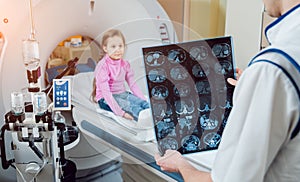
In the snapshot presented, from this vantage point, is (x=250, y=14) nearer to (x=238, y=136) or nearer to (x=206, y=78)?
(x=206, y=78)

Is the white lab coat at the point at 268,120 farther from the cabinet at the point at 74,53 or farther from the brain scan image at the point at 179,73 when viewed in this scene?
the cabinet at the point at 74,53

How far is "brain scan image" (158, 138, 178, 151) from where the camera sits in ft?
4.13

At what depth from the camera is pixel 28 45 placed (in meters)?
1.50

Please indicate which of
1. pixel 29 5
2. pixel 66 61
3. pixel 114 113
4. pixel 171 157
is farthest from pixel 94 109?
pixel 171 157

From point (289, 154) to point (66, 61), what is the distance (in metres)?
1.46

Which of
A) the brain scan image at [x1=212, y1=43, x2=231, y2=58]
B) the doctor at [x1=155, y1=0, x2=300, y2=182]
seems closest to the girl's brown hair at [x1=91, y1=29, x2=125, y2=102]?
the brain scan image at [x1=212, y1=43, x2=231, y2=58]

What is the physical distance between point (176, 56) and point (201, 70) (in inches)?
4.3

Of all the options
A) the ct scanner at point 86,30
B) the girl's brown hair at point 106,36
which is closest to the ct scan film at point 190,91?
the ct scanner at point 86,30

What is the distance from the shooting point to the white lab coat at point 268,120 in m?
0.61

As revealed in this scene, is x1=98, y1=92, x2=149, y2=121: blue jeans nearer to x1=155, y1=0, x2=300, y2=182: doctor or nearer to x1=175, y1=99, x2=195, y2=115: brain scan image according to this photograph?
x1=175, y1=99, x2=195, y2=115: brain scan image

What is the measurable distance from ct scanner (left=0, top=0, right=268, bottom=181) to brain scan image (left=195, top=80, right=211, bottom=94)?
0.29 metres

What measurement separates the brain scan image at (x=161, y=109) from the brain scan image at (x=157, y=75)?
0.08m

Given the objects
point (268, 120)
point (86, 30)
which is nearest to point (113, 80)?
point (86, 30)

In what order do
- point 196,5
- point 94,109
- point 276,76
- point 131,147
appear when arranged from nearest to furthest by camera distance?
point 276,76
point 131,147
point 94,109
point 196,5
